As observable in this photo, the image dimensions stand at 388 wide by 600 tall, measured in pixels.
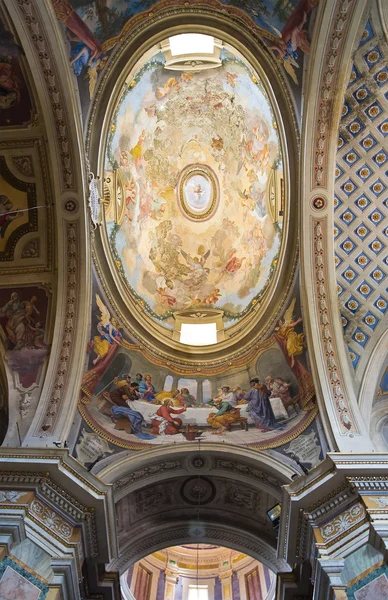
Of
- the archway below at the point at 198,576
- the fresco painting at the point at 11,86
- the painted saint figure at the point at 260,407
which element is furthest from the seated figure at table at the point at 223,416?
the archway below at the point at 198,576

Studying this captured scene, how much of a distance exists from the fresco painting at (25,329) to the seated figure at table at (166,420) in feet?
9.04

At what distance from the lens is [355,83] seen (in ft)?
→ 41.0

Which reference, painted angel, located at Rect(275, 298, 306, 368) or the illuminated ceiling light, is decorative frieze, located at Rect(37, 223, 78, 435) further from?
the illuminated ceiling light

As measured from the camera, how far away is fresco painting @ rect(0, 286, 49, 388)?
12680 mm

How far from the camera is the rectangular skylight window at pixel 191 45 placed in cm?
1545

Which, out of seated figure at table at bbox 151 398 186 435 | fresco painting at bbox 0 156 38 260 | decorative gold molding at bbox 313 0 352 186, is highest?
decorative gold molding at bbox 313 0 352 186

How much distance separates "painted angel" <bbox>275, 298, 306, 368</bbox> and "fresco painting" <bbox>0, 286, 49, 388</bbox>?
17.5 feet

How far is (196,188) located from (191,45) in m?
4.03

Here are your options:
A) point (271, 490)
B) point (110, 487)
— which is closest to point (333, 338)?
point (271, 490)

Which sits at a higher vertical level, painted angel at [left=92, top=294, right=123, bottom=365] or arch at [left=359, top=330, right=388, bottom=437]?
painted angel at [left=92, top=294, right=123, bottom=365]

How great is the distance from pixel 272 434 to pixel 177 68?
32.6 feet

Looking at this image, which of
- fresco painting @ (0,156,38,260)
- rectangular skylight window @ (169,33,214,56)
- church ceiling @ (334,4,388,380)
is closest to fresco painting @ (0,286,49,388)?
fresco painting @ (0,156,38,260)

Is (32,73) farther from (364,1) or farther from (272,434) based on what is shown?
(272,434)

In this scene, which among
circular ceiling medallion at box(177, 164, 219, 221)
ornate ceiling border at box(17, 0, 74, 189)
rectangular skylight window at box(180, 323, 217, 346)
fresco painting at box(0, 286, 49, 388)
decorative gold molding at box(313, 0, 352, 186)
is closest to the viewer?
ornate ceiling border at box(17, 0, 74, 189)
